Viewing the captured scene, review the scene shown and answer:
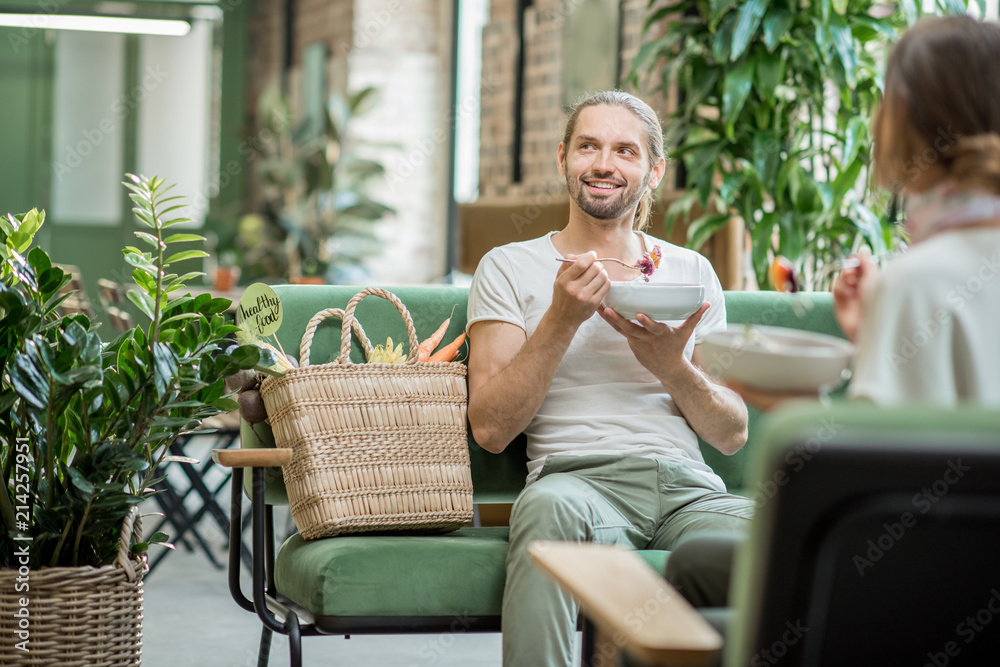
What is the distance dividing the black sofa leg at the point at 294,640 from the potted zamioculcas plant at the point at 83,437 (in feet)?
1.02

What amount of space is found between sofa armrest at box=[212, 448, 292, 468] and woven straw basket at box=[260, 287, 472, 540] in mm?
68

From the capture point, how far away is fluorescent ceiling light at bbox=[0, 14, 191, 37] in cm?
822

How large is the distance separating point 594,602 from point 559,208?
11.7ft

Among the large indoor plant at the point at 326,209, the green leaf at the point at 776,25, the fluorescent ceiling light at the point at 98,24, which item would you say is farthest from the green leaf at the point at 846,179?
the fluorescent ceiling light at the point at 98,24

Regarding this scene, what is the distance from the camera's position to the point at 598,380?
2.14m

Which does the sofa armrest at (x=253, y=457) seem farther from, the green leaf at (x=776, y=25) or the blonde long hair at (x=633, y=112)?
the green leaf at (x=776, y=25)

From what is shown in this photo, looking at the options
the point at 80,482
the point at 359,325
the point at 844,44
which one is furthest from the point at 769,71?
the point at 80,482

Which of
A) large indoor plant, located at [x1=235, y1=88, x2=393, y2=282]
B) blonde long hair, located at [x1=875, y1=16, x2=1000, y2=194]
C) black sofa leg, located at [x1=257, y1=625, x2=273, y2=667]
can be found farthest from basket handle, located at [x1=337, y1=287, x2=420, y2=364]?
large indoor plant, located at [x1=235, y1=88, x2=393, y2=282]

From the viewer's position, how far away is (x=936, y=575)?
3.00ft

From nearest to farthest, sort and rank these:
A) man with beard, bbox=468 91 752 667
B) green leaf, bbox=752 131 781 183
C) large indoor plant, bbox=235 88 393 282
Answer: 1. man with beard, bbox=468 91 752 667
2. green leaf, bbox=752 131 781 183
3. large indoor plant, bbox=235 88 393 282

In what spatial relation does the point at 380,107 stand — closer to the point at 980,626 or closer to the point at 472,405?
the point at 472,405

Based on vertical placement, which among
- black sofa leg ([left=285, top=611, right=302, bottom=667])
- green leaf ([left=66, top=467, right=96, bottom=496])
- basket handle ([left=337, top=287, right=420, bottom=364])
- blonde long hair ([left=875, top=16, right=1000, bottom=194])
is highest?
blonde long hair ([left=875, top=16, right=1000, bottom=194])

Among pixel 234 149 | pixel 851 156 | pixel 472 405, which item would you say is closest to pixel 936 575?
pixel 472 405

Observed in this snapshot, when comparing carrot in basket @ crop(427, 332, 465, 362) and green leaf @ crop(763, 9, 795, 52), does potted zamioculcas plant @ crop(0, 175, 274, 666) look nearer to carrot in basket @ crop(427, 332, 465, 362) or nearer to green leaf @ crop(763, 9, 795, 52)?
carrot in basket @ crop(427, 332, 465, 362)
